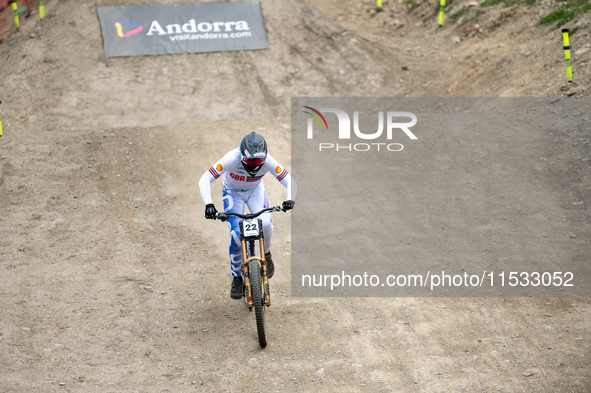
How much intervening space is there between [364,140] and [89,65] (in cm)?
876

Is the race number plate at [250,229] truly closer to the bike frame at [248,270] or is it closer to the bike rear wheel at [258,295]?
the bike frame at [248,270]

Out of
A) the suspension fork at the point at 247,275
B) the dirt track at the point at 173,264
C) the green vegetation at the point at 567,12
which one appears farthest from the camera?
the green vegetation at the point at 567,12

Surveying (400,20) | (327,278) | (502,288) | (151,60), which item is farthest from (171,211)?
(400,20)

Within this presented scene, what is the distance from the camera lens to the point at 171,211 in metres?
11.0

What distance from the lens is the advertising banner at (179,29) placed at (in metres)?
17.0

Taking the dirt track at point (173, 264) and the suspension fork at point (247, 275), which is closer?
the dirt track at point (173, 264)

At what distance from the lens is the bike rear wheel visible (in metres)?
6.49

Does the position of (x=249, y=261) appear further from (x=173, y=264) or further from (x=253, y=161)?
(x=173, y=264)

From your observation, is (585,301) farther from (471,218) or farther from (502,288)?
(471,218)

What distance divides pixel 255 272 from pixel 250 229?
1.96ft

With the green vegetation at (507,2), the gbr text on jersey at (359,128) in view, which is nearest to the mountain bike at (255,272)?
the gbr text on jersey at (359,128)

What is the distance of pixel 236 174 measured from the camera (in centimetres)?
751

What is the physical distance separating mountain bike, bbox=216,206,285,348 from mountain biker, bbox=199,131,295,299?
1.05 ft

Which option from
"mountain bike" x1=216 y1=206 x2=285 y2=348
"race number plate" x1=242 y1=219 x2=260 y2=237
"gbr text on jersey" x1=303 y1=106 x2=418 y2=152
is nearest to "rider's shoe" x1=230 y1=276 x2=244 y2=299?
"mountain bike" x1=216 y1=206 x2=285 y2=348
